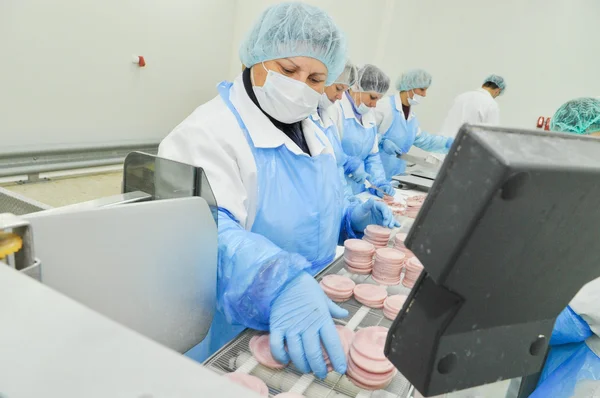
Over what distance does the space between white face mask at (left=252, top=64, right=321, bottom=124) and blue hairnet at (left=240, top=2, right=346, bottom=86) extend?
87mm

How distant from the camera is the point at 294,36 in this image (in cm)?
150

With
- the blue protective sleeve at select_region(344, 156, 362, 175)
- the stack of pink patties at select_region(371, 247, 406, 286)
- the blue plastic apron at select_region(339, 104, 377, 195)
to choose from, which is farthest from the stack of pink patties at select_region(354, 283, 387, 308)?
the blue plastic apron at select_region(339, 104, 377, 195)

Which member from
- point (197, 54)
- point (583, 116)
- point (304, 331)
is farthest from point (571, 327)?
point (197, 54)

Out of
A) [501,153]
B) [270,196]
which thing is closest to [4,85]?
[270,196]

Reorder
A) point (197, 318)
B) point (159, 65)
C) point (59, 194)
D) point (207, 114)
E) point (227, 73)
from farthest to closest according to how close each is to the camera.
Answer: point (227, 73) → point (159, 65) → point (59, 194) → point (207, 114) → point (197, 318)

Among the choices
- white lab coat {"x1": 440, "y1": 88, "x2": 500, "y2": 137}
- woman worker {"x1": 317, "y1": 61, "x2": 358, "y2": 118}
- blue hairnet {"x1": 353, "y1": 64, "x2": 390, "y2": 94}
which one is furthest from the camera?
white lab coat {"x1": 440, "y1": 88, "x2": 500, "y2": 137}

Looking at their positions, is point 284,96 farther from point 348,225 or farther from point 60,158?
point 60,158

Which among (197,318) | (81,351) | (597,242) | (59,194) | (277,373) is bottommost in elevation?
(59,194)

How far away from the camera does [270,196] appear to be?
1.45 meters

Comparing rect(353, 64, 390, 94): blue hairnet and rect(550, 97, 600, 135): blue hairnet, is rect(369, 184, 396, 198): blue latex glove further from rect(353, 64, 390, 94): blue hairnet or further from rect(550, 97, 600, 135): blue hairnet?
rect(550, 97, 600, 135): blue hairnet

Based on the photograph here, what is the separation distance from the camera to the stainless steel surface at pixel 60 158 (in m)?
3.93

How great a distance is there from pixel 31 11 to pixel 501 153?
483 cm

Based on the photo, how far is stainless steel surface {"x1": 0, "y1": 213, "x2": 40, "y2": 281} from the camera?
475 millimetres

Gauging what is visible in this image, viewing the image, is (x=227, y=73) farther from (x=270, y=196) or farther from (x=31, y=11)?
(x=270, y=196)
